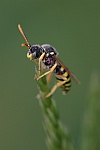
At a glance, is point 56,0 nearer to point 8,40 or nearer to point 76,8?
point 76,8

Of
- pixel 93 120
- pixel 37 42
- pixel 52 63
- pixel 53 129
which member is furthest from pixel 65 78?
pixel 37 42

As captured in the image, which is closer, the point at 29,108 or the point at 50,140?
the point at 50,140

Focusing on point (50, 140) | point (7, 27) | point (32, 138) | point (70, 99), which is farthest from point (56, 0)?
point (50, 140)

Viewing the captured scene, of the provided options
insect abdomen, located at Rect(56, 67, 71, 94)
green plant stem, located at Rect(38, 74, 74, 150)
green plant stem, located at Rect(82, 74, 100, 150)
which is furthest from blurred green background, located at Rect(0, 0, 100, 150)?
green plant stem, located at Rect(38, 74, 74, 150)

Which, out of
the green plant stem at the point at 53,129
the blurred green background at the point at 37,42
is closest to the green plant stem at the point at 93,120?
the green plant stem at the point at 53,129

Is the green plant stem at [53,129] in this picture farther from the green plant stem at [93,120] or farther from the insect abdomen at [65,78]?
the insect abdomen at [65,78]

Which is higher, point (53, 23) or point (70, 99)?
point (53, 23)
